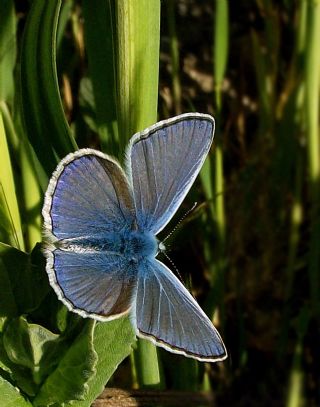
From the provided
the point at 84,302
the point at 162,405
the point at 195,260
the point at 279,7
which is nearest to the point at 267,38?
the point at 279,7

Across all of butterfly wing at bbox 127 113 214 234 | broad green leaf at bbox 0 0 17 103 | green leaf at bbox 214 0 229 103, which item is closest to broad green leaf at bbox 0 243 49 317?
butterfly wing at bbox 127 113 214 234

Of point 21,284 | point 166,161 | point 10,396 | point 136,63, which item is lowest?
point 10,396

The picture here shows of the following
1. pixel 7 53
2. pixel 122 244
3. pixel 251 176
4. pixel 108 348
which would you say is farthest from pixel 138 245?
pixel 251 176

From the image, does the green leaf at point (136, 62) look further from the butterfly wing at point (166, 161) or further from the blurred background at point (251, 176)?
the blurred background at point (251, 176)

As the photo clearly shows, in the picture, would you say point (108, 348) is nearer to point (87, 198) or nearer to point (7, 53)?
point (87, 198)

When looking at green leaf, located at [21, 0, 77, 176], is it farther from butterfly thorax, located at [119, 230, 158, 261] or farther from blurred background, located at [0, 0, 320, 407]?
blurred background, located at [0, 0, 320, 407]

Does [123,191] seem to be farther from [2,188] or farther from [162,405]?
[162,405]
